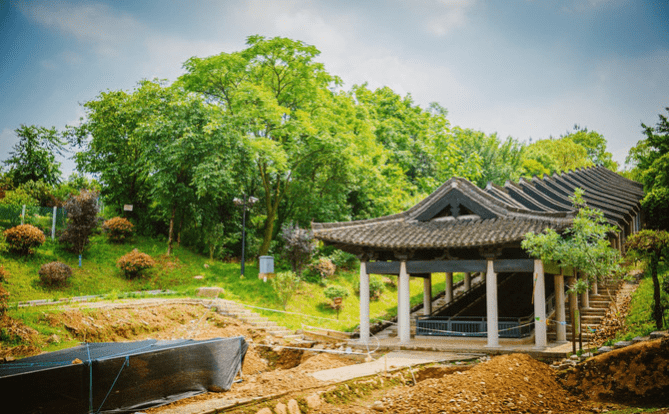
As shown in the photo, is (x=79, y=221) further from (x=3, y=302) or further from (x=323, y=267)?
(x=323, y=267)

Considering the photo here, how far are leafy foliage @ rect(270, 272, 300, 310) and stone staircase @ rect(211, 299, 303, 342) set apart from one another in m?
1.88

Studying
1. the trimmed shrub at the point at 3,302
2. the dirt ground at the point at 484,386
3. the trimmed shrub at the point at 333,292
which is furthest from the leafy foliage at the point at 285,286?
the trimmed shrub at the point at 3,302

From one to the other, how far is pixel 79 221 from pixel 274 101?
34.1ft

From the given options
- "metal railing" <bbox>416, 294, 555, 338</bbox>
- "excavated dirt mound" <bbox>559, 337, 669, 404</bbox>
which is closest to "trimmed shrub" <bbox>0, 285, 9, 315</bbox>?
"metal railing" <bbox>416, 294, 555, 338</bbox>

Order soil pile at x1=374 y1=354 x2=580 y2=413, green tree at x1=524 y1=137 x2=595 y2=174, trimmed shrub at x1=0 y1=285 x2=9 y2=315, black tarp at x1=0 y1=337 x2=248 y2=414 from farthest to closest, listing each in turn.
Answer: green tree at x1=524 y1=137 x2=595 y2=174 → trimmed shrub at x1=0 y1=285 x2=9 y2=315 → soil pile at x1=374 y1=354 x2=580 y2=413 → black tarp at x1=0 y1=337 x2=248 y2=414

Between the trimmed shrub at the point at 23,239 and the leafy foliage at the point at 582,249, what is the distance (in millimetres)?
18742

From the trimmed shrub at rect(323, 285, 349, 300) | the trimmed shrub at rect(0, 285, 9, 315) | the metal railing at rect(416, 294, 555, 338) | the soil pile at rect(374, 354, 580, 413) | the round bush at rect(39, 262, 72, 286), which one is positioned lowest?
the soil pile at rect(374, 354, 580, 413)

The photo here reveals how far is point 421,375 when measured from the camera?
12.2 m

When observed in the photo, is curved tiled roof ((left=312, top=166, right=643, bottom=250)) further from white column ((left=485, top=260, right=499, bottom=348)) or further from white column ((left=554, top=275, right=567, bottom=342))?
white column ((left=554, top=275, right=567, bottom=342))

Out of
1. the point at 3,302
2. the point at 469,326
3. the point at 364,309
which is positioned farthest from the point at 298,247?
the point at 3,302

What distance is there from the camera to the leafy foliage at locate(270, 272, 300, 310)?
834 inches

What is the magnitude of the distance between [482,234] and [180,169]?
15.6 metres

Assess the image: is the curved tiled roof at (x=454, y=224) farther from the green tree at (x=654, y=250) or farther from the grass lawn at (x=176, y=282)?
the grass lawn at (x=176, y=282)

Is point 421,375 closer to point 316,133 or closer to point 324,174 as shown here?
point 316,133
